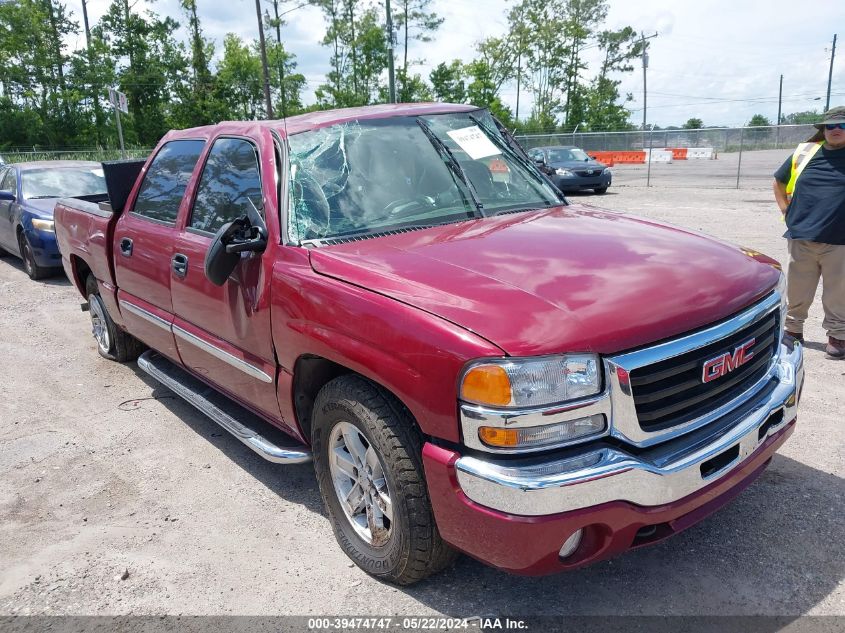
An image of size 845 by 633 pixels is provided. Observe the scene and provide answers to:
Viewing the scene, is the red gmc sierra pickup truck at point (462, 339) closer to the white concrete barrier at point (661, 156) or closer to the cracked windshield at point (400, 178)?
the cracked windshield at point (400, 178)

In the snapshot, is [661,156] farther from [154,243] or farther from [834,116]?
[154,243]

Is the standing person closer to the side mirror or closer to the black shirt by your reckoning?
the black shirt

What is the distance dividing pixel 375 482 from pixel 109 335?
13.2ft

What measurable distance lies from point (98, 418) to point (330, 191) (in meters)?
2.79

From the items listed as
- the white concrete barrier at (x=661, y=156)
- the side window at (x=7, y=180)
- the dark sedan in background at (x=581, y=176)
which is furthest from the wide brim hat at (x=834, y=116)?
the white concrete barrier at (x=661, y=156)

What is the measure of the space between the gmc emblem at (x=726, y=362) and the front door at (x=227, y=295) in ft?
6.15

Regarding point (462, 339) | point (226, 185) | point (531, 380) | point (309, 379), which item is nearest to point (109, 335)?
point (226, 185)

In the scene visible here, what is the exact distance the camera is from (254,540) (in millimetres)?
3287

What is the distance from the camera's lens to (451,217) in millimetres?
3424

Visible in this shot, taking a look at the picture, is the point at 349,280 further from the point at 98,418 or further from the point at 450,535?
the point at 98,418

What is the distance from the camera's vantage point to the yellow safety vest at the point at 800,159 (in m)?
5.44

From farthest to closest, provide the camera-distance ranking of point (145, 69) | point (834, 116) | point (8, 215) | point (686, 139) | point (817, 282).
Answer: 1. point (145, 69)
2. point (686, 139)
3. point (8, 215)
4. point (817, 282)
5. point (834, 116)

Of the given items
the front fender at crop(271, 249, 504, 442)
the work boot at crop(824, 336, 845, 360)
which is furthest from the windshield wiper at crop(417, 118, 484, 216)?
the work boot at crop(824, 336, 845, 360)

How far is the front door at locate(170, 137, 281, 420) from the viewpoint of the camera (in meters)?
3.25
